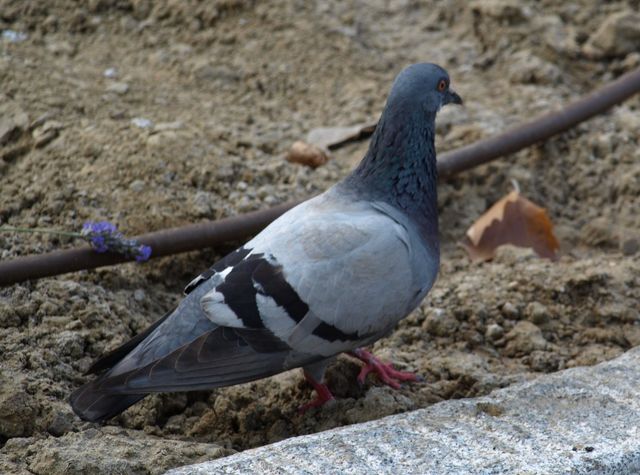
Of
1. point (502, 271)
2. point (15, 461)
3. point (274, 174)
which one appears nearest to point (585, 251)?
point (502, 271)

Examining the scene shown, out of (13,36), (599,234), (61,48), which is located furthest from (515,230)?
(13,36)

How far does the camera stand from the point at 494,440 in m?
3.00

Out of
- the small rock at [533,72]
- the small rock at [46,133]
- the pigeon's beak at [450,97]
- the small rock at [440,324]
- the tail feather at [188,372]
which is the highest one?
the pigeon's beak at [450,97]

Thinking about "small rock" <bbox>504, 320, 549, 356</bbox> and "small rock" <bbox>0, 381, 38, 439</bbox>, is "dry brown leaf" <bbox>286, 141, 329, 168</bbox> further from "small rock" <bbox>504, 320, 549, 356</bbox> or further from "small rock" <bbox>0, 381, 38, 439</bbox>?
"small rock" <bbox>0, 381, 38, 439</bbox>

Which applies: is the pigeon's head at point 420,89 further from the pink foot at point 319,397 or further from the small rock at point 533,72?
the small rock at point 533,72

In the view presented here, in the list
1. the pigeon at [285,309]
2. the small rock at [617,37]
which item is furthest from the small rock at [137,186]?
the small rock at [617,37]

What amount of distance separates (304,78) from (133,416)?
261 cm

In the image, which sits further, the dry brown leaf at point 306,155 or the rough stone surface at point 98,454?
the dry brown leaf at point 306,155

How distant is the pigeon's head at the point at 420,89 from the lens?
12.2ft

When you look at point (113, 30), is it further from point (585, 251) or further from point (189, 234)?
point (585, 251)

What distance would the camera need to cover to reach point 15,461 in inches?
117

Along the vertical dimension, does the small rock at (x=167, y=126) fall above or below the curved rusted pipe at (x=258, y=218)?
above

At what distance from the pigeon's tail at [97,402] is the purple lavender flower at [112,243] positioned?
0.75 m

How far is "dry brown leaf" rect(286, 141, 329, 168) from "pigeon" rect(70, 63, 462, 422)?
1.25 meters
